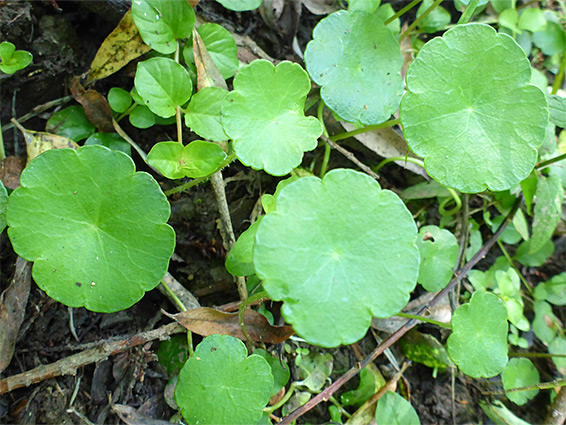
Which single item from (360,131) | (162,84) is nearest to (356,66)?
(360,131)

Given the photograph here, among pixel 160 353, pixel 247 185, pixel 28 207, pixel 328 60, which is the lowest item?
pixel 160 353

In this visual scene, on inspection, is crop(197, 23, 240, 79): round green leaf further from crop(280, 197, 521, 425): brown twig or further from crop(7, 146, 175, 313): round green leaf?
crop(280, 197, 521, 425): brown twig

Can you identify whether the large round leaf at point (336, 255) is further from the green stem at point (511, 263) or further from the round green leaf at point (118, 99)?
the green stem at point (511, 263)

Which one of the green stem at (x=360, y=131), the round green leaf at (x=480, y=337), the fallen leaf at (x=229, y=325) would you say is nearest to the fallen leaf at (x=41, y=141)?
the fallen leaf at (x=229, y=325)

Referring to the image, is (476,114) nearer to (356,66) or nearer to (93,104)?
A: (356,66)

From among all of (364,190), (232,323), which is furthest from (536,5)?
(232,323)

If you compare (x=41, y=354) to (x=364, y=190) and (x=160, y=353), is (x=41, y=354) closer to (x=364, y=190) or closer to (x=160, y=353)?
(x=160, y=353)
